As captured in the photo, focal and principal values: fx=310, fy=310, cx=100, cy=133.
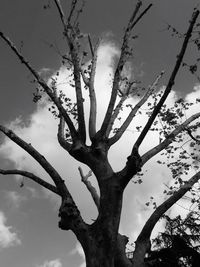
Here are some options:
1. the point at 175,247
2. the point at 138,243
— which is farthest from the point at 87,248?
the point at 175,247

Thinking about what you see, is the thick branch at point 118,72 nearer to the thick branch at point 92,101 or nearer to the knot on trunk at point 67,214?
the thick branch at point 92,101

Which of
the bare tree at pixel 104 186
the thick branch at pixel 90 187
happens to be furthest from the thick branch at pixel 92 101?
the thick branch at pixel 90 187

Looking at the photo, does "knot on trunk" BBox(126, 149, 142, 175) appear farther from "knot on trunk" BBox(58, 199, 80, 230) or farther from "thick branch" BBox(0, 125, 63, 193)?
"thick branch" BBox(0, 125, 63, 193)

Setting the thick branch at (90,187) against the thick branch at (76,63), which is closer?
the thick branch at (76,63)

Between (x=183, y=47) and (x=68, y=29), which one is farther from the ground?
(x=68, y=29)

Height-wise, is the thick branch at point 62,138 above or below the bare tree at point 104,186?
above

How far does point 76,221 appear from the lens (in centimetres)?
596

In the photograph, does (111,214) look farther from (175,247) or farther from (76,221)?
(175,247)

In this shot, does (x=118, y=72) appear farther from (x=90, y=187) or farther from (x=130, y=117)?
(x=90, y=187)

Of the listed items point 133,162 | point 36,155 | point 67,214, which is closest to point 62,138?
point 36,155

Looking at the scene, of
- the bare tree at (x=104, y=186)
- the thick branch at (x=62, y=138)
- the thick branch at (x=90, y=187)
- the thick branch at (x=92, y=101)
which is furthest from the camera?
the thick branch at (x=90, y=187)

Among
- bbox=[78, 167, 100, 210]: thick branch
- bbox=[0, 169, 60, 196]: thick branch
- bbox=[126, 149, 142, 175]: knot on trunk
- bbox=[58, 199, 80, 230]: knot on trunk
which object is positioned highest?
bbox=[78, 167, 100, 210]: thick branch

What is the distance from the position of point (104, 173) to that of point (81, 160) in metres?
0.83

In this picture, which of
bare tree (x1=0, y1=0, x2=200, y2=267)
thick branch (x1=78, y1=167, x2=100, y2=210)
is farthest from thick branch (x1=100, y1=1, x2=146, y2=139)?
thick branch (x1=78, y1=167, x2=100, y2=210)
